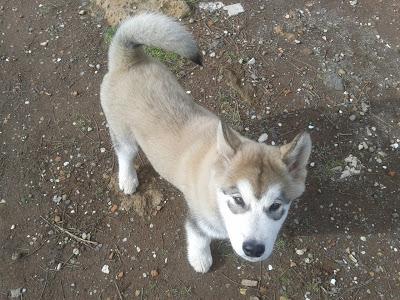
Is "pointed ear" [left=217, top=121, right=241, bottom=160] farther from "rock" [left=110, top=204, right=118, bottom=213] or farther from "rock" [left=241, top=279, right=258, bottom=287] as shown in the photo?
"rock" [left=110, top=204, right=118, bottom=213]

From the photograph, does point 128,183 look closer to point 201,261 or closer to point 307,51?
point 201,261

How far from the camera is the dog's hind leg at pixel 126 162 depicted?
3.94 m

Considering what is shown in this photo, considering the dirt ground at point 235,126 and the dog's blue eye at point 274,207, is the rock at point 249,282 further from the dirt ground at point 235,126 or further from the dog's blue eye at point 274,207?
the dog's blue eye at point 274,207

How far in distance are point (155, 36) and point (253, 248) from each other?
1777 mm

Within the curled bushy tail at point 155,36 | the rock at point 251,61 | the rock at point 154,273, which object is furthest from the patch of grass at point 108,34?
the rock at point 154,273

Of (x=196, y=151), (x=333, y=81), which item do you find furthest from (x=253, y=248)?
(x=333, y=81)

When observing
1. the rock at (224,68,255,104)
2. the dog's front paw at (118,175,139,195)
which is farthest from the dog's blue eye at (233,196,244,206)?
the rock at (224,68,255,104)

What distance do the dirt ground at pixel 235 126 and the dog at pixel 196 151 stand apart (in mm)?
471

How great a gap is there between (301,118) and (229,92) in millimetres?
856

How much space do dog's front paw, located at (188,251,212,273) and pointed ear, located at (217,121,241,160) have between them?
3.98 ft

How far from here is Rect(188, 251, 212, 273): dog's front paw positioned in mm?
3727

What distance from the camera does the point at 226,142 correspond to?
2.81 m

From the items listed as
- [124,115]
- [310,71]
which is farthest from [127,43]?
[310,71]

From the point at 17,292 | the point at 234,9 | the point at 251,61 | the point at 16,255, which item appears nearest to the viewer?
the point at 17,292
